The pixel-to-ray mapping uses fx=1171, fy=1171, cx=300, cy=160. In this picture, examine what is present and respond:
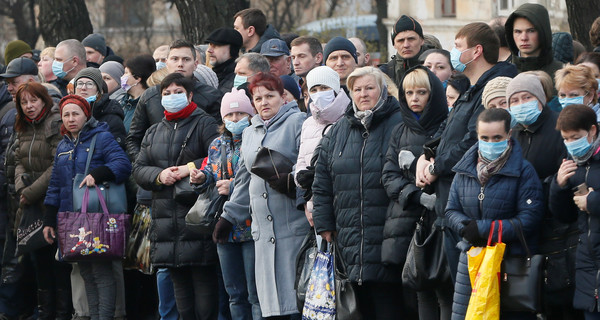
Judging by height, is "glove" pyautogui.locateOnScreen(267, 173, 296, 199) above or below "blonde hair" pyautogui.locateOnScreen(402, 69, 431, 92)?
below

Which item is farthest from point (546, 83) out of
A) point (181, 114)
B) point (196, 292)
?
point (196, 292)

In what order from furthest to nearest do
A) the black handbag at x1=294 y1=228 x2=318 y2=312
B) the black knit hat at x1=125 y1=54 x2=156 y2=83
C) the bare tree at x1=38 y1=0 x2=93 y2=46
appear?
1. the bare tree at x1=38 y1=0 x2=93 y2=46
2. the black knit hat at x1=125 y1=54 x2=156 y2=83
3. the black handbag at x1=294 y1=228 x2=318 y2=312

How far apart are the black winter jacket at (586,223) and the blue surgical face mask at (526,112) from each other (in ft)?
1.64

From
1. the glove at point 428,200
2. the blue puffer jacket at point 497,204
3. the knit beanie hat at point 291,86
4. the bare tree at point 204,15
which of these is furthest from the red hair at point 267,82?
the bare tree at point 204,15

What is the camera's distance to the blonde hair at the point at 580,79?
797cm

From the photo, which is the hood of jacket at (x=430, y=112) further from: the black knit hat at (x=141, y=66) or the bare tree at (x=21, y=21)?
the bare tree at (x=21, y=21)

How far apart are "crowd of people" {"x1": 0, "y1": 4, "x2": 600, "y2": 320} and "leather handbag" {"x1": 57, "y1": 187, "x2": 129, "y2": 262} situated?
23cm

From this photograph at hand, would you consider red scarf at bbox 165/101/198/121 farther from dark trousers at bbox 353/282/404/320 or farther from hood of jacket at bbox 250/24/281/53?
dark trousers at bbox 353/282/404/320

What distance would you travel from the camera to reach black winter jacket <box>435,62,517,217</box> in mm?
8062

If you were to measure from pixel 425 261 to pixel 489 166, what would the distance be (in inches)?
35.0

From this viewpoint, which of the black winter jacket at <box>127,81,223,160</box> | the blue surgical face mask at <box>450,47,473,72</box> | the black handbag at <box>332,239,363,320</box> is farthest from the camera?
the black winter jacket at <box>127,81,223,160</box>

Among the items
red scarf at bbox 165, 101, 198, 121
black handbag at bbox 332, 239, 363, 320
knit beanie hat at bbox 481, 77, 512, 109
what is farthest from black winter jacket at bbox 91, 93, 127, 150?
knit beanie hat at bbox 481, 77, 512, 109

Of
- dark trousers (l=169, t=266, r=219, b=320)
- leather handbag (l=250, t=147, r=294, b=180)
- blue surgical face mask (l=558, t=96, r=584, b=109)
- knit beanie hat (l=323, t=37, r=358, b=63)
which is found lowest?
dark trousers (l=169, t=266, r=219, b=320)

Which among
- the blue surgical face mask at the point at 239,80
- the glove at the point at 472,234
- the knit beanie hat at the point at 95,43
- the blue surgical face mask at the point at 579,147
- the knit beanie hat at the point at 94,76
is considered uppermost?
the knit beanie hat at the point at 95,43
